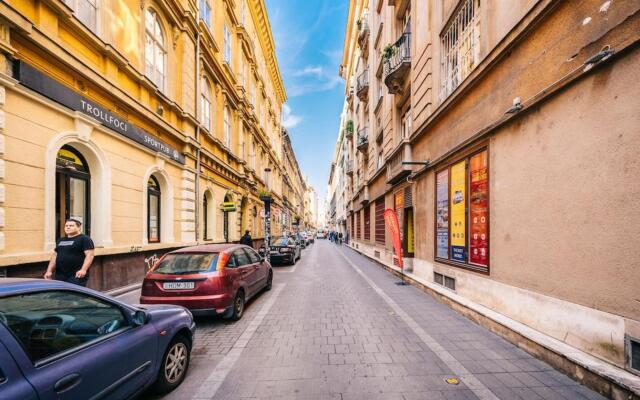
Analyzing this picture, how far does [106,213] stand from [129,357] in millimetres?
5898

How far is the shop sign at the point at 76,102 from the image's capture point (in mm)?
5266

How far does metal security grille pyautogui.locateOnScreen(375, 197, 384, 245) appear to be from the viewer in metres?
16.9

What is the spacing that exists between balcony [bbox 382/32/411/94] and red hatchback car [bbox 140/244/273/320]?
32.1 ft

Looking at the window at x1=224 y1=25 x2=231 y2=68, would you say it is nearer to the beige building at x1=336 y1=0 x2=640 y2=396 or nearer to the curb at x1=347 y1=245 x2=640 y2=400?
the beige building at x1=336 y1=0 x2=640 y2=396

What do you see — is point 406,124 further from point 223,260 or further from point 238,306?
point 238,306

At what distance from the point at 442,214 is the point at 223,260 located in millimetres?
5990

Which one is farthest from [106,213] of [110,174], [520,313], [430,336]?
[520,313]

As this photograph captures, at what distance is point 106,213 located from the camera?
23.9 ft

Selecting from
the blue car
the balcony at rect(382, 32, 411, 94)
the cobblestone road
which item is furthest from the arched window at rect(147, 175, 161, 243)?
the balcony at rect(382, 32, 411, 94)

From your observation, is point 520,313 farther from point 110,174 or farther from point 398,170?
point 110,174

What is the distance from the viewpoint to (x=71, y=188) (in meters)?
6.68

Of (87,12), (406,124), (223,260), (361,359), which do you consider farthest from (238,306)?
(406,124)

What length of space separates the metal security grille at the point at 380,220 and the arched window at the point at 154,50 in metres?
12.3

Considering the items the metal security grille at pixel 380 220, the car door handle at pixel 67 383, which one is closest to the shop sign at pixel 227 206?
the metal security grille at pixel 380 220
